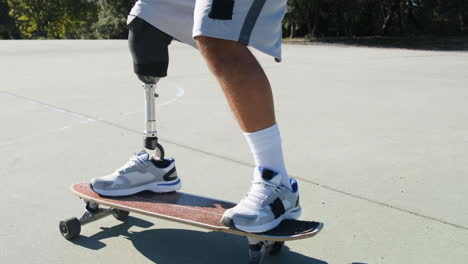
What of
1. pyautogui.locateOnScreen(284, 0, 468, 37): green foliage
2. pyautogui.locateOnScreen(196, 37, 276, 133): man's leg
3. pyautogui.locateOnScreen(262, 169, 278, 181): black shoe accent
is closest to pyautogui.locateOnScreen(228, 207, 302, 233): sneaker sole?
pyautogui.locateOnScreen(262, 169, 278, 181): black shoe accent

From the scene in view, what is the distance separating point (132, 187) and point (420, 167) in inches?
77.6

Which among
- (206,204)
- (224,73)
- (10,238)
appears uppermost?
(224,73)

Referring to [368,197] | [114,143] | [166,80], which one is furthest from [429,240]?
[166,80]

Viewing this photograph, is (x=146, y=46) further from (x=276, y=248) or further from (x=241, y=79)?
(x=276, y=248)

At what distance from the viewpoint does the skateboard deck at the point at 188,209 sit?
1.78 metres

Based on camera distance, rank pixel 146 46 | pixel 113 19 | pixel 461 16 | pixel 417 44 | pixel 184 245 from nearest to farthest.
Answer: pixel 184 245 < pixel 146 46 < pixel 417 44 < pixel 461 16 < pixel 113 19

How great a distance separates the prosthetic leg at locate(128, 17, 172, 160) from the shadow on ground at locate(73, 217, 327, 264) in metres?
0.42

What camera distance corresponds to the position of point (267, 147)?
1.83m

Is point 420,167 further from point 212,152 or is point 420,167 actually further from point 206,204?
point 206,204

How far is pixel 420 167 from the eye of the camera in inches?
128

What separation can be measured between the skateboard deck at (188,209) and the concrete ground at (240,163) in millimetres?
174

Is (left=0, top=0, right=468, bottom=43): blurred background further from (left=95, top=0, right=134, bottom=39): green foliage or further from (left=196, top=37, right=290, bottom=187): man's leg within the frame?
(left=196, top=37, right=290, bottom=187): man's leg

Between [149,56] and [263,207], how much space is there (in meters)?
0.92

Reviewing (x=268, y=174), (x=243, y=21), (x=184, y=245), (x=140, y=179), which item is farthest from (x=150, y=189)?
(x=243, y=21)
